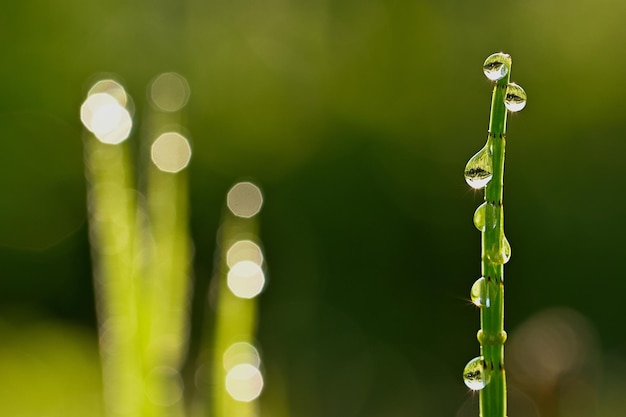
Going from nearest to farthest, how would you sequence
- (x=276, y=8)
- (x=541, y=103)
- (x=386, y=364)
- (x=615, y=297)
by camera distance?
(x=386, y=364) → (x=615, y=297) → (x=541, y=103) → (x=276, y=8)

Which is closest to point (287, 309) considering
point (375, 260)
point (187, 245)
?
point (375, 260)

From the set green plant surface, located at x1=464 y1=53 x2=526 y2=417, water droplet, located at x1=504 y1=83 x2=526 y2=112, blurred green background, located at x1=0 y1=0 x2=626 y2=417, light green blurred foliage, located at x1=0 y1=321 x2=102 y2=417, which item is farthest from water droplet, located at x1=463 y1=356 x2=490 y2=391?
blurred green background, located at x1=0 y1=0 x2=626 y2=417

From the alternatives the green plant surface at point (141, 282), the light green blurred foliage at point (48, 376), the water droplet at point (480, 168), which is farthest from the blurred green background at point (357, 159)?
the water droplet at point (480, 168)

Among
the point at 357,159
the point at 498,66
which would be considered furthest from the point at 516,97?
the point at 357,159

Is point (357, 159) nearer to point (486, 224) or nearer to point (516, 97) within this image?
point (516, 97)

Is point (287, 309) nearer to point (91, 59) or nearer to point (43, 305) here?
point (43, 305)

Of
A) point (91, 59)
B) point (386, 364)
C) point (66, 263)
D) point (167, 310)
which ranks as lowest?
point (167, 310)

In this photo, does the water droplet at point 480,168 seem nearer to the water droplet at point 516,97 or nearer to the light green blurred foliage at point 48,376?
the water droplet at point 516,97
